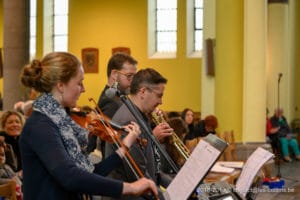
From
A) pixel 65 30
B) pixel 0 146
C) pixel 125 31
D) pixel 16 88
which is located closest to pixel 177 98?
pixel 125 31

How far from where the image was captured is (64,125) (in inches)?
92.4

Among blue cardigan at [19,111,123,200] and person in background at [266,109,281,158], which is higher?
blue cardigan at [19,111,123,200]

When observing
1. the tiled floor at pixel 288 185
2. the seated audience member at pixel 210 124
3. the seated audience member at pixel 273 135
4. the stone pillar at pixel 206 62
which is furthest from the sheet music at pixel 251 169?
the seated audience member at pixel 273 135

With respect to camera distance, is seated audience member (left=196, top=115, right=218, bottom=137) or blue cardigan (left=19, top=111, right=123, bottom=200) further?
seated audience member (left=196, top=115, right=218, bottom=137)

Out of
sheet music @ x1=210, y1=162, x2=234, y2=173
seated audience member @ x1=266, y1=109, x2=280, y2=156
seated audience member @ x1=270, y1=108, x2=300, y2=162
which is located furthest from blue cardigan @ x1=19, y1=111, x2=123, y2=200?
A: seated audience member @ x1=270, y1=108, x2=300, y2=162

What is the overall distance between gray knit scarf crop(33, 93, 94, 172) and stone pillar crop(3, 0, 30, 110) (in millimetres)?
8468

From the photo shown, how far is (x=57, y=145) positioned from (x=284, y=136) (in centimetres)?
1202

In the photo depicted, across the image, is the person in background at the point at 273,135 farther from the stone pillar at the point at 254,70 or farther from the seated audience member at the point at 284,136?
the stone pillar at the point at 254,70

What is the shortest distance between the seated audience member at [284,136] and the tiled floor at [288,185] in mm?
418

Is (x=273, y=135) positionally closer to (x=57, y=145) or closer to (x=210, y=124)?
(x=210, y=124)

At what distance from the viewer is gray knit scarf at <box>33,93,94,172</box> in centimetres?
232

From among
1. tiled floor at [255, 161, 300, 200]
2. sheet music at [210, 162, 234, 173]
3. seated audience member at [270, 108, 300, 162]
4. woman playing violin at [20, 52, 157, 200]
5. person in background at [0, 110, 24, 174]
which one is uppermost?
woman playing violin at [20, 52, 157, 200]

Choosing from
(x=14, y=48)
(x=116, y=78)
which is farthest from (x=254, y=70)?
(x=116, y=78)

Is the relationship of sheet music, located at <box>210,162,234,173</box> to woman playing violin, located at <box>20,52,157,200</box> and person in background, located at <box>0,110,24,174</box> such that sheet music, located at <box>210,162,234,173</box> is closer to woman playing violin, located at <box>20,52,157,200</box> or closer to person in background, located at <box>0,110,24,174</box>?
person in background, located at <box>0,110,24,174</box>
